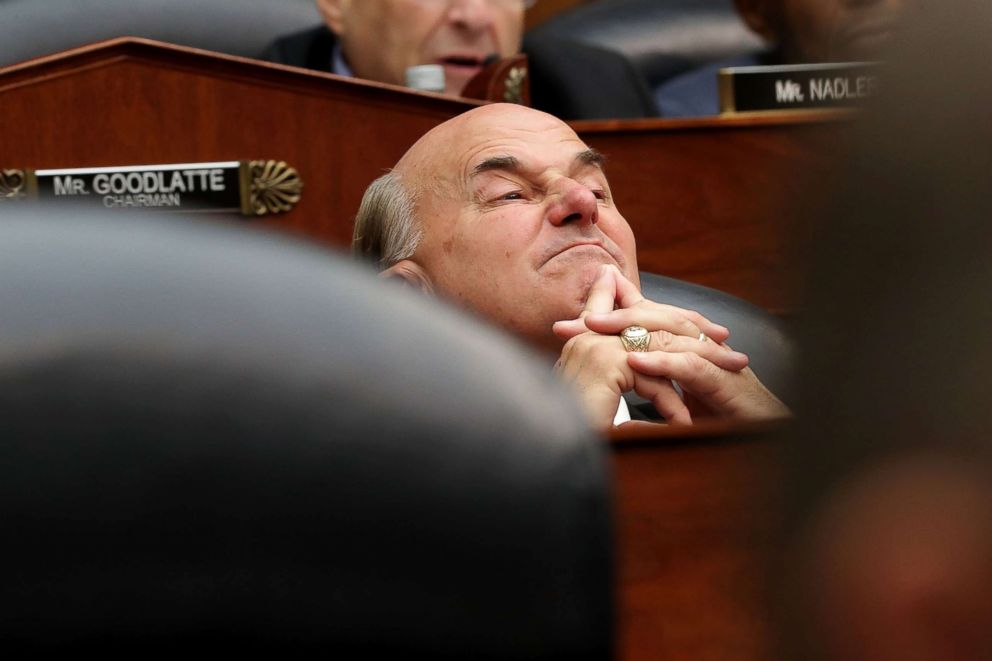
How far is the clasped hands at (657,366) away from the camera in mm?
1592

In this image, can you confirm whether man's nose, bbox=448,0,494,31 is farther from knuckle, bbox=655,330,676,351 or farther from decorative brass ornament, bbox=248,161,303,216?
knuckle, bbox=655,330,676,351

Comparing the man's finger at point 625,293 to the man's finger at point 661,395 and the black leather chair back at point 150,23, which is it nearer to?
the man's finger at point 661,395

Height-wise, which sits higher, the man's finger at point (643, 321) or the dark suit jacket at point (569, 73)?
the dark suit jacket at point (569, 73)

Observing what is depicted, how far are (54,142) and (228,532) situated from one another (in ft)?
5.36

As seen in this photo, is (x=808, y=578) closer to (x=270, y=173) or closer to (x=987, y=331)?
(x=987, y=331)

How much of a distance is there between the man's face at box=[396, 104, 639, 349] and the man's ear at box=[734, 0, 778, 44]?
1.38 metres

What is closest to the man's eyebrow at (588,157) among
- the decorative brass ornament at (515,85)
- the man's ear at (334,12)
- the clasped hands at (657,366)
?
the clasped hands at (657,366)

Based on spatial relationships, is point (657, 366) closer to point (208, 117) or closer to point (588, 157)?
point (588, 157)

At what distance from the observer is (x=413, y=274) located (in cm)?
186

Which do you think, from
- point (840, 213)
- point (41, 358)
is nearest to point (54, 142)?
point (41, 358)

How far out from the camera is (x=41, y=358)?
50 centimetres

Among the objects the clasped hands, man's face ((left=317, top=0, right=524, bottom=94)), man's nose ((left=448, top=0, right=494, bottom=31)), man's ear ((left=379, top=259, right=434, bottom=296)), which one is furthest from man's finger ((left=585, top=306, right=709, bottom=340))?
man's nose ((left=448, top=0, right=494, bottom=31))

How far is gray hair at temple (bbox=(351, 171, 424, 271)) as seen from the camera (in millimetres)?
1897

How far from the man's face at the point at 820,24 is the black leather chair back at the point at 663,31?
0.26 metres
